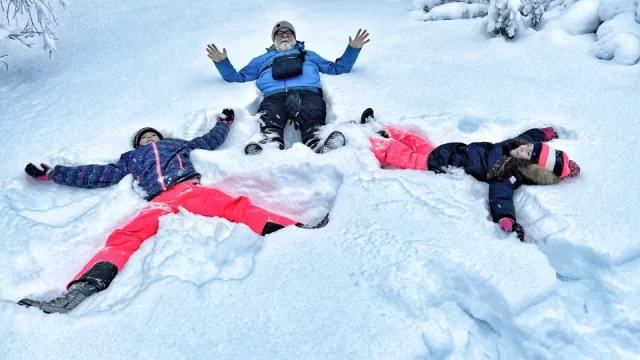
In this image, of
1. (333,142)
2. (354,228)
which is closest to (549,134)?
(333,142)

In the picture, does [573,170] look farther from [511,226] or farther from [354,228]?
[354,228]

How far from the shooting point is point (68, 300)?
2.01m

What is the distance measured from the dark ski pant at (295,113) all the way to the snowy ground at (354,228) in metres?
0.19

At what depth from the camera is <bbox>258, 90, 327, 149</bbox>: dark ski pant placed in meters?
3.48

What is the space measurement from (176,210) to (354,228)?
1.23 meters

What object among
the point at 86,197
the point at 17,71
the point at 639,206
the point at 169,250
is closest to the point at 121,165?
the point at 86,197

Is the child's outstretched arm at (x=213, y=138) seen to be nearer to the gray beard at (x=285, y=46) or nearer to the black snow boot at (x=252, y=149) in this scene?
the black snow boot at (x=252, y=149)

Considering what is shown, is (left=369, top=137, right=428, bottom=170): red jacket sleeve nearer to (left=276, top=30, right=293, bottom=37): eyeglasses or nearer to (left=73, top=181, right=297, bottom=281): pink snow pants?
(left=73, top=181, right=297, bottom=281): pink snow pants

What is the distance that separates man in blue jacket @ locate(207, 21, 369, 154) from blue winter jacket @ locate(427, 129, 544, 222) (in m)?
0.70

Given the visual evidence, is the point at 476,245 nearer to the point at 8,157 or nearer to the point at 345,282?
the point at 345,282

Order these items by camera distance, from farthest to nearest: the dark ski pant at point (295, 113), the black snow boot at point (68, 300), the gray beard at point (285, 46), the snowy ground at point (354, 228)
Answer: the gray beard at point (285, 46) → the dark ski pant at point (295, 113) → the black snow boot at point (68, 300) → the snowy ground at point (354, 228)

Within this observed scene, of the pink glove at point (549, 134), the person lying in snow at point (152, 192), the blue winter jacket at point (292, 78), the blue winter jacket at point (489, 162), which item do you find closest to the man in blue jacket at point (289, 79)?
the blue winter jacket at point (292, 78)

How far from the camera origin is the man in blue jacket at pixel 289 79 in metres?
3.49

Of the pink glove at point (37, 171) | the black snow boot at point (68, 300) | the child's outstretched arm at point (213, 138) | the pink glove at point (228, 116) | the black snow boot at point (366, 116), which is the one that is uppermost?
the pink glove at point (37, 171)
